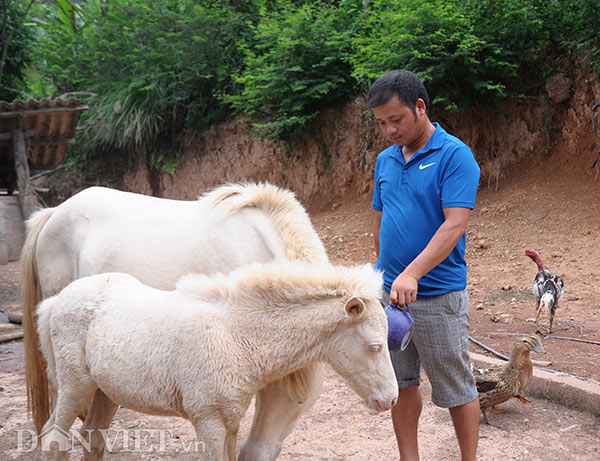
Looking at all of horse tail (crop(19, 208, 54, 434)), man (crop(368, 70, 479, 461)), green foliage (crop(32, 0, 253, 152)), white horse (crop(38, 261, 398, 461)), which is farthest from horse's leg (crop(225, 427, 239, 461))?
green foliage (crop(32, 0, 253, 152))

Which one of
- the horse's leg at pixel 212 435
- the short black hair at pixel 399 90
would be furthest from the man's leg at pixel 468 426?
the short black hair at pixel 399 90

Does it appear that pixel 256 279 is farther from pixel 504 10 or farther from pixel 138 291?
pixel 504 10

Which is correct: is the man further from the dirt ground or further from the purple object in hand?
the dirt ground

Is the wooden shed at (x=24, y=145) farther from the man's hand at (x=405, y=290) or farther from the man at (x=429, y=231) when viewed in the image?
the man's hand at (x=405, y=290)

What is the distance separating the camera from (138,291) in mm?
2625

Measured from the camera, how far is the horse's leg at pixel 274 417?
105 inches

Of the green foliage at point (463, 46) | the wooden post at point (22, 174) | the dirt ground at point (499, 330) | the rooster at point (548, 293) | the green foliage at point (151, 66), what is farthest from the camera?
the green foliage at point (151, 66)

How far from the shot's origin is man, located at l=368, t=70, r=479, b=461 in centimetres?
A: 247

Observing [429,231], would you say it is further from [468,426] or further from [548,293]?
[548,293]

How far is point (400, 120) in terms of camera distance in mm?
2539

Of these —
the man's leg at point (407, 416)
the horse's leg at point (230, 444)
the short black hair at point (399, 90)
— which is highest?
the short black hair at point (399, 90)

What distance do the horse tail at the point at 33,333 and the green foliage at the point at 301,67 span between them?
23.9 ft

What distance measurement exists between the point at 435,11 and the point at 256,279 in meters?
7.31

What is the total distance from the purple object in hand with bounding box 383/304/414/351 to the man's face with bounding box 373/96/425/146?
83 centimetres
